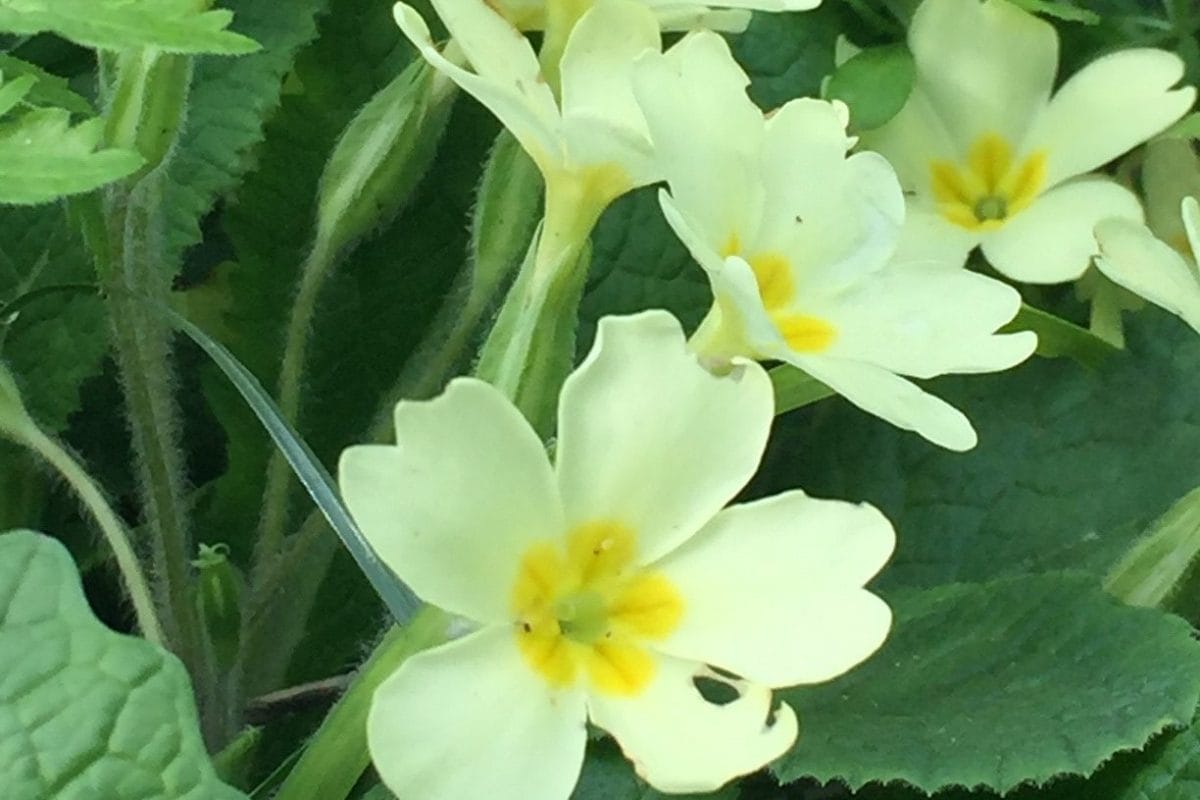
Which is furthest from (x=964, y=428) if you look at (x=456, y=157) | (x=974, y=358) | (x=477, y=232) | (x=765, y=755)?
(x=456, y=157)

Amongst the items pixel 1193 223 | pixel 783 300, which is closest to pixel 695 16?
pixel 783 300

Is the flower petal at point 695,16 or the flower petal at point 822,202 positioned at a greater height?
the flower petal at point 695,16

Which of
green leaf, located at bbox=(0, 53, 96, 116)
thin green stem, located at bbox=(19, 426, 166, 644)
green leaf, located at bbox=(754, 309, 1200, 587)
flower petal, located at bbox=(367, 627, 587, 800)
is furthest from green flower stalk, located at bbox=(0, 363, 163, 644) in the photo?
green leaf, located at bbox=(754, 309, 1200, 587)

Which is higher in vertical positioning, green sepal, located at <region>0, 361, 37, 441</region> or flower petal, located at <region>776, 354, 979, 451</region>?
flower petal, located at <region>776, 354, 979, 451</region>

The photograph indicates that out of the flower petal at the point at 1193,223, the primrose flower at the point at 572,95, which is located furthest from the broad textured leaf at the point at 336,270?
the flower petal at the point at 1193,223

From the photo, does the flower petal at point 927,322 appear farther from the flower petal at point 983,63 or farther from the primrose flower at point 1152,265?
the flower petal at point 983,63

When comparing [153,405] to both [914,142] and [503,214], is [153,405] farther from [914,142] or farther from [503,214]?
[914,142]

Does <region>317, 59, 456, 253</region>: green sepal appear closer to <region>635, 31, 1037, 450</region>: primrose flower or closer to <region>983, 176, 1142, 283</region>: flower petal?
<region>635, 31, 1037, 450</region>: primrose flower
